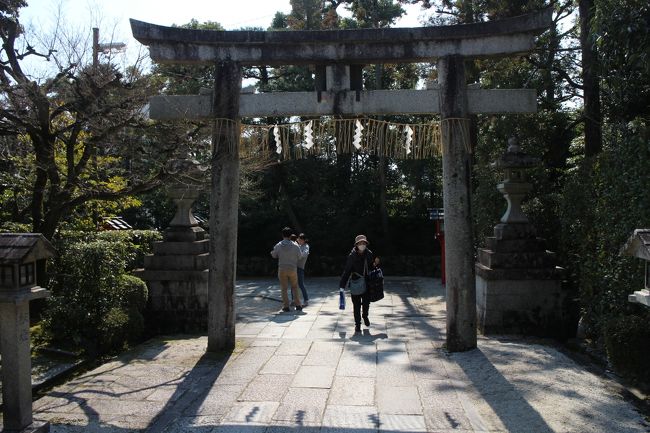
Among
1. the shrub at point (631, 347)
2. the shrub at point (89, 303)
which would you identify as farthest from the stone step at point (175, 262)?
the shrub at point (631, 347)

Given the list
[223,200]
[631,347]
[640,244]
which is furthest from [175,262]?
[640,244]

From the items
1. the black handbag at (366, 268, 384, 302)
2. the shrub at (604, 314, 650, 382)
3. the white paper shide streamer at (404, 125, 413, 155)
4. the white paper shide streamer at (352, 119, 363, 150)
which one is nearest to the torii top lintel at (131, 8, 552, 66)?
the white paper shide streamer at (352, 119, 363, 150)

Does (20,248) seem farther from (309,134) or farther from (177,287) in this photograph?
(177,287)

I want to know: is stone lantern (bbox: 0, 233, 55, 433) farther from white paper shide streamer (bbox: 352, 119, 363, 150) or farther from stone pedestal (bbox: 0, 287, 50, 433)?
white paper shide streamer (bbox: 352, 119, 363, 150)

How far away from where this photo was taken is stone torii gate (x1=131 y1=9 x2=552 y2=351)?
721cm

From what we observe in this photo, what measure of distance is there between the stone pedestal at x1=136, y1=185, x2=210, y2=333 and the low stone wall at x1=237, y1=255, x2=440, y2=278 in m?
14.3

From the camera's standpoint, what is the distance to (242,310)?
12617 mm

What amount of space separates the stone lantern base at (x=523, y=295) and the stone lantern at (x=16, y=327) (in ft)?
22.3

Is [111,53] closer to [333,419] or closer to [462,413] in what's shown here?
[333,419]

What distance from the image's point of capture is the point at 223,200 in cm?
735

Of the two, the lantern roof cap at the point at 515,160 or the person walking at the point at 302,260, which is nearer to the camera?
the lantern roof cap at the point at 515,160

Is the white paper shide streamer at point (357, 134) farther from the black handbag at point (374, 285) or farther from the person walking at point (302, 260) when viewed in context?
the person walking at point (302, 260)

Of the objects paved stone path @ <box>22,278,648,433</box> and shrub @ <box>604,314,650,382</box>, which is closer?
paved stone path @ <box>22,278,648,433</box>

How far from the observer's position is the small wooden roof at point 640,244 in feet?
14.5
